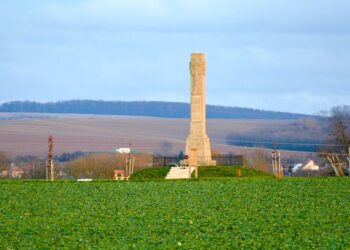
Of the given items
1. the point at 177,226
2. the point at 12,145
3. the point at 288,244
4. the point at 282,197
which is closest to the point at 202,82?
the point at 282,197

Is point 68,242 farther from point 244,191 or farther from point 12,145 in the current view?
point 12,145

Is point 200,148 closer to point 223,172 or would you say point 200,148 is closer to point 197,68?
point 197,68

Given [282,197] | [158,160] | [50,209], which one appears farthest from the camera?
[158,160]

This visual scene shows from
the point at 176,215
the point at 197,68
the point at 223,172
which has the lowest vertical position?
the point at 176,215

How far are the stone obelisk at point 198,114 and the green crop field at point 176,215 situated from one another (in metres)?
15.2

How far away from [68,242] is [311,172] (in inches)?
2348

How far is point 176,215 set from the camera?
1379 inches

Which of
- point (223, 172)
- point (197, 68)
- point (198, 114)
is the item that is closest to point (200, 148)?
point (198, 114)

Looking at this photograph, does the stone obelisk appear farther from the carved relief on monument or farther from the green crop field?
the green crop field

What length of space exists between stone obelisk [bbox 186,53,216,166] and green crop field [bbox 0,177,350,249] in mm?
15203

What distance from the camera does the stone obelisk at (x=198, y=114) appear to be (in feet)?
211

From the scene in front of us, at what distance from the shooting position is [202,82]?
64938 millimetres

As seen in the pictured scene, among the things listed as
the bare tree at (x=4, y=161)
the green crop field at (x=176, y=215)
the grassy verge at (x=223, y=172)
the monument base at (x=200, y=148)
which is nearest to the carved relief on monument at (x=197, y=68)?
the monument base at (x=200, y=148)

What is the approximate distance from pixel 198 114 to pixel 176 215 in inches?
1184
